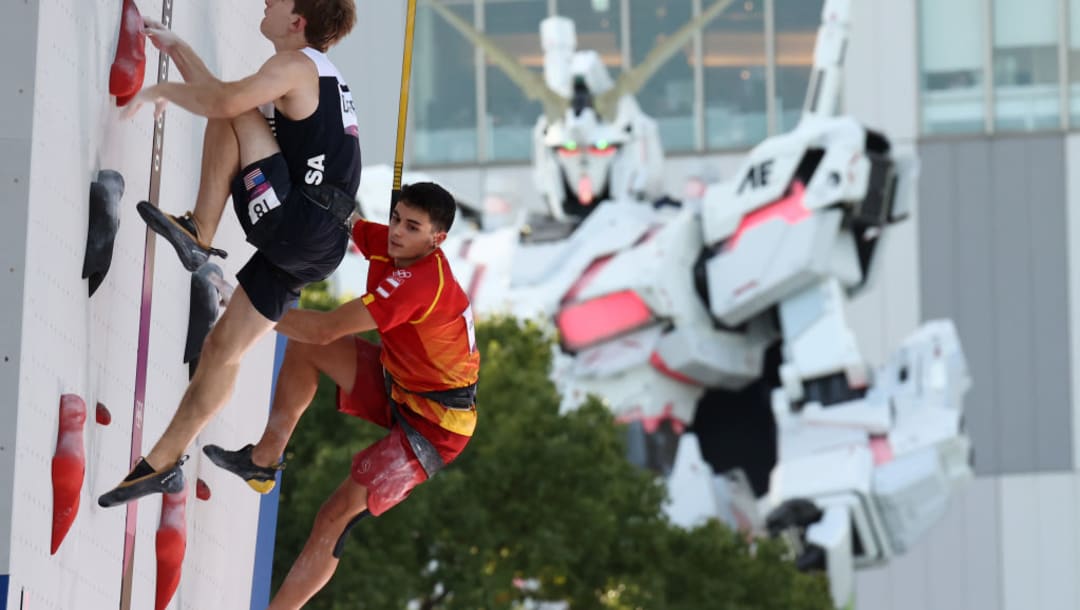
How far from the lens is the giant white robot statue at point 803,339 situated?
792 inches

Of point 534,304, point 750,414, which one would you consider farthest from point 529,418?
point 750,414

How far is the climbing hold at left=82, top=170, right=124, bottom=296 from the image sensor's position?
605 cm

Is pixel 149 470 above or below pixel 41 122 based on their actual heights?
below

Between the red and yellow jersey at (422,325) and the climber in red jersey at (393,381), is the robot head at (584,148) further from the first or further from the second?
the red and yellow jersey at (422,325)

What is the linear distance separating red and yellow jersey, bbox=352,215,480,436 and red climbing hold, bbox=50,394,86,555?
0.82 m

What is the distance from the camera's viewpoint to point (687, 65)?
40.9 meters

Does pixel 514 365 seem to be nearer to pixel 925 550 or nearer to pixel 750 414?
pixel 750 414

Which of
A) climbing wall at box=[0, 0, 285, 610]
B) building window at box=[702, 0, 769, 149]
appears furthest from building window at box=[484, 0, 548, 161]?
climbing wall at box=[0, 0, 285, 610]

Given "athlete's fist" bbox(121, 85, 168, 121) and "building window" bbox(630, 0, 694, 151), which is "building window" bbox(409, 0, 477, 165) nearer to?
"building window" bbox(630, 0, 694, 151)

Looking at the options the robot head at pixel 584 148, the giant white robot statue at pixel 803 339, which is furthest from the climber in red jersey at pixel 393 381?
the robot head at pixel 584 148

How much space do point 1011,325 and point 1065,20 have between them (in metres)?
5.47

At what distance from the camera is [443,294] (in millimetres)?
6367

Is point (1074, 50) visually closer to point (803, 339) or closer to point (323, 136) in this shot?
point (803, 339)

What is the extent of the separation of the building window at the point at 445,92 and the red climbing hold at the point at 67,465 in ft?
119
